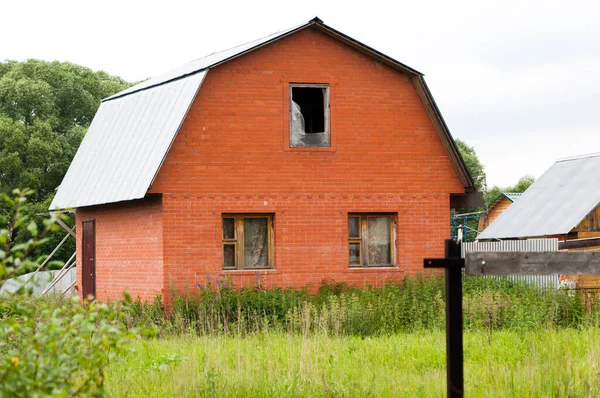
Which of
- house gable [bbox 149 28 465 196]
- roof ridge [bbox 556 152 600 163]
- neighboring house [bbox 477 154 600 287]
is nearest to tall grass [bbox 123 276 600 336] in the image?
house gable [bbox 149 28 465 196]

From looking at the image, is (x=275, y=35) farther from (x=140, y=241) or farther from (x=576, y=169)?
(x=576, y=169)

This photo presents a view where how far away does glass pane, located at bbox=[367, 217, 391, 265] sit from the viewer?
2269 cm

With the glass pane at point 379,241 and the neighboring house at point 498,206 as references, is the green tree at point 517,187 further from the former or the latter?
the glass pane at point 379,241

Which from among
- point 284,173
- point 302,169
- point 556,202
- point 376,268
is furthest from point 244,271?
point 556,202

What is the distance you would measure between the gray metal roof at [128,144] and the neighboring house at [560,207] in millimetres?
15452

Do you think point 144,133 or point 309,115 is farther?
point 309,115

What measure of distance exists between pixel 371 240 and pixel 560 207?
14807 millimetres

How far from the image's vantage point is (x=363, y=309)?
1800 cm

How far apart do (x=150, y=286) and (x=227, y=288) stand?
2.13 m

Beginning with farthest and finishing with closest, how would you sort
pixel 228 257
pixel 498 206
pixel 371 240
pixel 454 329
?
1. pixel 498 206
2. pixel 371 240
3. pixel 228 257
4. pixel 454 329

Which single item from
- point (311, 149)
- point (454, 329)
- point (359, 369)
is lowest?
point (359, 369)

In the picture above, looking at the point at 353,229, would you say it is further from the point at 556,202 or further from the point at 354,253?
the point at 556,202

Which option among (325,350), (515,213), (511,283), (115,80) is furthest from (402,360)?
(115,80)

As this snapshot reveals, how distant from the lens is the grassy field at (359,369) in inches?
384
